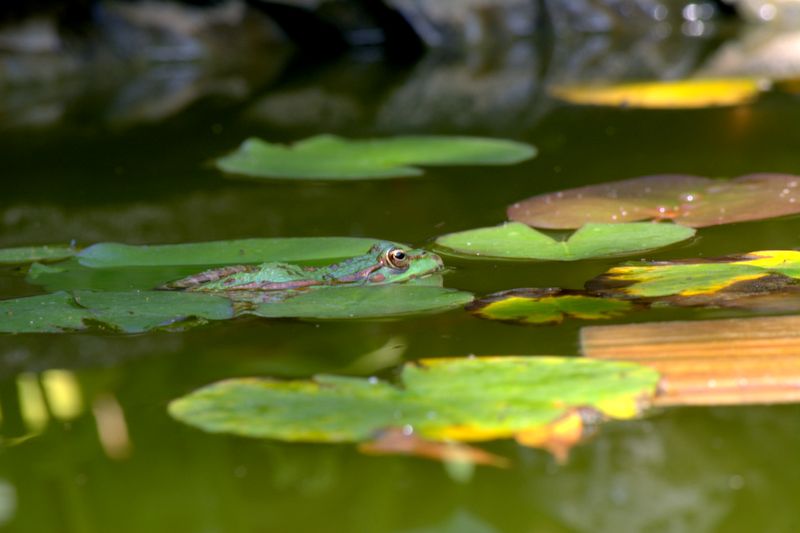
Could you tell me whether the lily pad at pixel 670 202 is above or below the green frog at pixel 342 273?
below

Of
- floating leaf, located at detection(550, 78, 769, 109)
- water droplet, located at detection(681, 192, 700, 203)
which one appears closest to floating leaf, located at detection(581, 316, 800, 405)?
water droplet, located at detection(681, 192, 700, 203)

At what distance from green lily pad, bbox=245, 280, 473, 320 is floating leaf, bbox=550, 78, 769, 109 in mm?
1845

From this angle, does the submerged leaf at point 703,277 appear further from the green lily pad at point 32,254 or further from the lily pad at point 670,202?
the green lily pad at point 32,254

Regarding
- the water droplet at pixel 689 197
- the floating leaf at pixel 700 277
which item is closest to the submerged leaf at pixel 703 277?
the floating leaf at pixel 700 277

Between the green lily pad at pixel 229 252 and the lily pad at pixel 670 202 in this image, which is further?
the lily pad at pixel 670 202

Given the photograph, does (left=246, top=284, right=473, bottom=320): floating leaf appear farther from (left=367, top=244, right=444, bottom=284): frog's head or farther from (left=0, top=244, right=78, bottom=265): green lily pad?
(left=0, top=244, right=78, bottom=265): green lily pad

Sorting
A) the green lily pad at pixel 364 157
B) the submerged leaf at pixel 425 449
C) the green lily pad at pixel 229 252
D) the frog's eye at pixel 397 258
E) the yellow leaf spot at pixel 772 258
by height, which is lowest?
the green lily pad at pixel 364 157

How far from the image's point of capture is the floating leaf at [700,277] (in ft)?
4.49

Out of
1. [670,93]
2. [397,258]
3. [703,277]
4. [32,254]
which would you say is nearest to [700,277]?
[703,277]

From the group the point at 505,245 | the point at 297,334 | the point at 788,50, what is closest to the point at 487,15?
the point at 788,50

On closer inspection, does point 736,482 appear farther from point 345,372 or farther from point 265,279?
point 265,279

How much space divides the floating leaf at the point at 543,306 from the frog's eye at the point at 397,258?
0.49ft

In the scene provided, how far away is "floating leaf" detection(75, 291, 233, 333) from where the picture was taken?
1365 mm

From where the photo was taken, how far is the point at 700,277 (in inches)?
55.1
